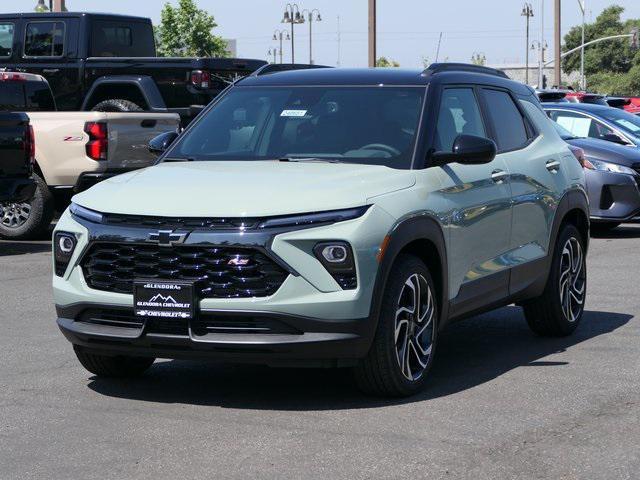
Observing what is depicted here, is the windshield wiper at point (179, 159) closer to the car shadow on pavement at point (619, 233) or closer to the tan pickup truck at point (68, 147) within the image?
the tan pickup truck at point (68, 147)

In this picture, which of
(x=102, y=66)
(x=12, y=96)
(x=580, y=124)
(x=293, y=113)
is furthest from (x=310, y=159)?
(x=580, y=124)

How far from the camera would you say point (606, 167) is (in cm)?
1656

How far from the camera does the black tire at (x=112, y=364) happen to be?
706cm

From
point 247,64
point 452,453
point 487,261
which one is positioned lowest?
point 452,453

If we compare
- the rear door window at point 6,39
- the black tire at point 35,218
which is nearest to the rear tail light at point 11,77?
the black tire at point 35,218

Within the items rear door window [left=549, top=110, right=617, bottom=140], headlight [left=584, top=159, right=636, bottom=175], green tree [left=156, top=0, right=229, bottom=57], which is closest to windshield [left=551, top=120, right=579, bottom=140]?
rear door window [left=549, top=110, right=617, bottom=140]

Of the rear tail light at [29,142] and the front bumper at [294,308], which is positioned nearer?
the front bumper at [294,308]

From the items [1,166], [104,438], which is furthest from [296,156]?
[1,166]

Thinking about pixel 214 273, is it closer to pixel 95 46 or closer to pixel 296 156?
pixel 296 156

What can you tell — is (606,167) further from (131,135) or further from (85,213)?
(85,213)

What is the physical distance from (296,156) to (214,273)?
1350 millimetres

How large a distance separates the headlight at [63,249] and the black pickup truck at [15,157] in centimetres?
691

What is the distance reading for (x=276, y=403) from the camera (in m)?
6.66

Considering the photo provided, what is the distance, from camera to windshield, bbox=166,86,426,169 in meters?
7.28
